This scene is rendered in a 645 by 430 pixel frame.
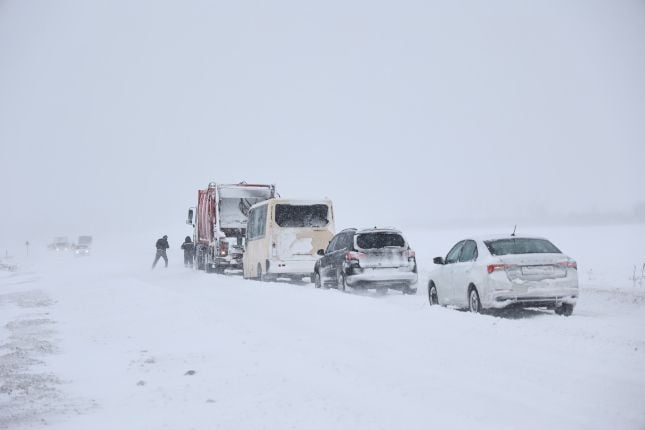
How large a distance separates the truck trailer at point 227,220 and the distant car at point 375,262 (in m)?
9.86

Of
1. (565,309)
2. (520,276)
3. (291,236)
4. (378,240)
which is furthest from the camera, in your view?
(291,236)

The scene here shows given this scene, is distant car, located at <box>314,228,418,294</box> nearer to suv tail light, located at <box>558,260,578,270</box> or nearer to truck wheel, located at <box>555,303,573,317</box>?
truck wheel, located at <box>555,303,573,317</box>

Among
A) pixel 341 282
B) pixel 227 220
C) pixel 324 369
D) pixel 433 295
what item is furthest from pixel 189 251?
pixel 324 369

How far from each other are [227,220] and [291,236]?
6.83 meters

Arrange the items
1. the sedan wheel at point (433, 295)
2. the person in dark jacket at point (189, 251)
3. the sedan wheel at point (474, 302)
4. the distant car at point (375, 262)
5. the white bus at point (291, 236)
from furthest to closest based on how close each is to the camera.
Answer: the person in dark jacket at point (189, 251), the white bus at point (291, 236), the distant car at point (375, 262), the sedan wheel at point (433, 295), the sedan wheel at point (474, 302)

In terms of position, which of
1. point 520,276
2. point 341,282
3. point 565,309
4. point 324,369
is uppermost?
point 520,276

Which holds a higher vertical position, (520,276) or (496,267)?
(496,267)

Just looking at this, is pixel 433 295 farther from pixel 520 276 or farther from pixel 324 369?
pixel 324 369

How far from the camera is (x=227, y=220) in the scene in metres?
26.7

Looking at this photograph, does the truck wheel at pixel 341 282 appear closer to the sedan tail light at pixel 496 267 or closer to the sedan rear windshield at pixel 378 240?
the sedan rear windshield at pixel 378 240

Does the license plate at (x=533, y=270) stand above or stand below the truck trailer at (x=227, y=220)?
below

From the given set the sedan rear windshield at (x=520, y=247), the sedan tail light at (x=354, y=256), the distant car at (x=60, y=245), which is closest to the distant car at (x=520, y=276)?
the sedan rear windshield at (x=520, y=247)

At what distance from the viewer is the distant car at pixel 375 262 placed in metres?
16.3

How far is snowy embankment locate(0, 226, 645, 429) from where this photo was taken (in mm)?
5527
